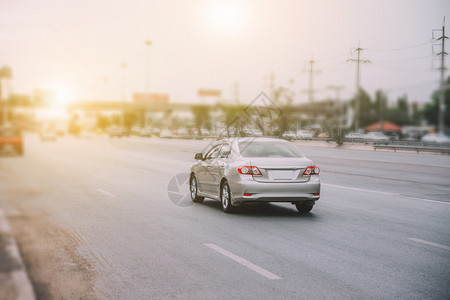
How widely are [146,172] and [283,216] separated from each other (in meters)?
12.8

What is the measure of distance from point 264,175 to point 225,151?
1484mm

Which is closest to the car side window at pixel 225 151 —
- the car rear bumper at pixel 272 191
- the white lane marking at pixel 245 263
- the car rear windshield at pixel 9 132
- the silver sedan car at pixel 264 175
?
the silver sedan car at pixel 264 175

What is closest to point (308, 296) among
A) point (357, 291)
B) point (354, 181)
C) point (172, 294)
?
point (357, 291)

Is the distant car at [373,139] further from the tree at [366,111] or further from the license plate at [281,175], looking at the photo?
the tree at [366,111]

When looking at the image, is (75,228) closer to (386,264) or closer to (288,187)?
(288,187)

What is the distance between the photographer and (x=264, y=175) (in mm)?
12148

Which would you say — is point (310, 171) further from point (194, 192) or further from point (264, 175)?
point (194, 192)

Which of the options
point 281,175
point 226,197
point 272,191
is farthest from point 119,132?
point 272,191

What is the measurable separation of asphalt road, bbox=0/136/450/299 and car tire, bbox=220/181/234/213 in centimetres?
22

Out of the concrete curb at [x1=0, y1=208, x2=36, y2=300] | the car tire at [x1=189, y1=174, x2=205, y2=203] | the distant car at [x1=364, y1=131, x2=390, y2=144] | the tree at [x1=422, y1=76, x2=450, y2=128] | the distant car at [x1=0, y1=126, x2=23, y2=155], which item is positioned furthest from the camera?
the tree at [x1=422, y1=76, x2=450, y2=128]

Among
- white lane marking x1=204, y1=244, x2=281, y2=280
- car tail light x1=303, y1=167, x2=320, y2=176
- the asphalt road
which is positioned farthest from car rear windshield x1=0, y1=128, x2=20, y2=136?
car tail light x1=303, y1=167, x2=320, y2=176

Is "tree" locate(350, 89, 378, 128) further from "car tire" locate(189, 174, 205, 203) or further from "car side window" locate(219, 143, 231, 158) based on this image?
"car side window" locate(219, 143, 231, 158)

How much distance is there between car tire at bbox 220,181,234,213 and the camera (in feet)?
41.3

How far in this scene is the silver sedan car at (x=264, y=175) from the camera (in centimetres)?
1205
